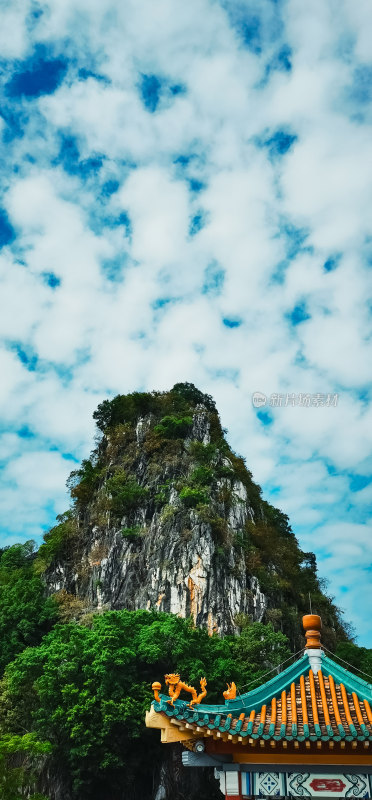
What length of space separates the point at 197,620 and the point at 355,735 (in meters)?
22.2

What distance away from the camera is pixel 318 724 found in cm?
598

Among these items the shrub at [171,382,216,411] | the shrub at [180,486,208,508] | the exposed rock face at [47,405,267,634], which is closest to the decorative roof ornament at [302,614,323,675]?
the exposed rock face at [47,405,267,634]

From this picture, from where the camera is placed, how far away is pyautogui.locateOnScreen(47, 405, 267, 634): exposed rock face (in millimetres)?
28234

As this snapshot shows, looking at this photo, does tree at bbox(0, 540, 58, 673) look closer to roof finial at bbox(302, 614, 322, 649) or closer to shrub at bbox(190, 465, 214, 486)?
shrub at bbox(190, 465, 214, 486)

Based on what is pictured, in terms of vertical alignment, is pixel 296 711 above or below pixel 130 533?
below

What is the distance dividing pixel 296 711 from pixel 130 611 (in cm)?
1798

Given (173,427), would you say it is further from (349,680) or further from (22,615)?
(349,680)

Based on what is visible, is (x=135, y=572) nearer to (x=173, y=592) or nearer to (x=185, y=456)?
(x=173, y=592)

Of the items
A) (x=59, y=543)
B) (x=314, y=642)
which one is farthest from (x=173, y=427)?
(x=314, y=642)

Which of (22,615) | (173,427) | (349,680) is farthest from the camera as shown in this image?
(173,427)

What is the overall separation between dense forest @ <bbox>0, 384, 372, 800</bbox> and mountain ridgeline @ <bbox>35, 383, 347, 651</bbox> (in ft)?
0.29

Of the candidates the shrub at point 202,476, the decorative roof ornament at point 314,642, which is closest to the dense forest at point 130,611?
the shrub at point 202,476

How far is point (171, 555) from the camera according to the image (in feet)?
98.3

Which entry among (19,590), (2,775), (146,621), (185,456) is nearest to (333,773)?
(2,775)
